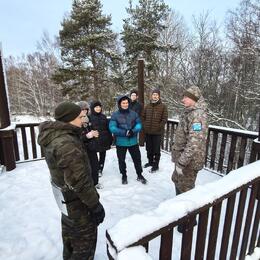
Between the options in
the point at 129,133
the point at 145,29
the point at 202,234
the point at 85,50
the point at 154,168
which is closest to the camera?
the point at 202,234

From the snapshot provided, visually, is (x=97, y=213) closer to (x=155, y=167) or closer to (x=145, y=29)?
(x=155, y=167)

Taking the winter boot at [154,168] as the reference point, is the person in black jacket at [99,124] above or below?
above

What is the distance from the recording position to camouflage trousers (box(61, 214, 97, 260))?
5.50 feet

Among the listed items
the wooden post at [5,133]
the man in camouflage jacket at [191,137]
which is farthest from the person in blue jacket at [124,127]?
the wooden post at [5,133]

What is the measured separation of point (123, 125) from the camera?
11.6ft

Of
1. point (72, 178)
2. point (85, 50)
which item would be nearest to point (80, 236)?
point (72, 178)

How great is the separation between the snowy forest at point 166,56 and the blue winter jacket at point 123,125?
7842mm

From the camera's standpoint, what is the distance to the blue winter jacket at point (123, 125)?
11.5 ft

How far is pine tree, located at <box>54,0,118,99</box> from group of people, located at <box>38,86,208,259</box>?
33.2 feet

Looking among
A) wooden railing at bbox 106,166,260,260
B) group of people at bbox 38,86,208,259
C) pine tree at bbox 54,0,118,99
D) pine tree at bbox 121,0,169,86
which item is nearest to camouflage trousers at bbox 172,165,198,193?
group of people at bbox 38,86,208,259

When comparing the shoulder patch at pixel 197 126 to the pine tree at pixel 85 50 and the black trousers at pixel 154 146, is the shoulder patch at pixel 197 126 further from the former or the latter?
the pine tree at pixel 85 50

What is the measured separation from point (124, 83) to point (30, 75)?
1199 cm

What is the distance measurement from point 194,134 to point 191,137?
0.15ft

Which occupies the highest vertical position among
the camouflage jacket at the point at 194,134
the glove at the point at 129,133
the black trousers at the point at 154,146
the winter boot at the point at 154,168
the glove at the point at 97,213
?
the camouflage jacket at the point at 194,134
